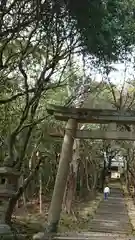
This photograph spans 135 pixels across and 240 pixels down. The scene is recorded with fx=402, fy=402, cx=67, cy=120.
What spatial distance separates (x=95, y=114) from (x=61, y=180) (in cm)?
199

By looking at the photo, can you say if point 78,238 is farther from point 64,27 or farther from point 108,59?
point 64,27

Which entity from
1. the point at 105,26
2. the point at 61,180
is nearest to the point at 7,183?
the point at 61,180

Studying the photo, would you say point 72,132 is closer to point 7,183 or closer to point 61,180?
point 61,180

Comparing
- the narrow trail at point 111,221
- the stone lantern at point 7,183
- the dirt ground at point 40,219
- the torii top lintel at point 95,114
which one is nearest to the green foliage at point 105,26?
the torii top lintel at point 95,114

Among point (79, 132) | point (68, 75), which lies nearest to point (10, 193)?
point (79, 132)

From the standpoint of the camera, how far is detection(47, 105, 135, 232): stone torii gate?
10.6 m

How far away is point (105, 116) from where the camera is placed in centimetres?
1073

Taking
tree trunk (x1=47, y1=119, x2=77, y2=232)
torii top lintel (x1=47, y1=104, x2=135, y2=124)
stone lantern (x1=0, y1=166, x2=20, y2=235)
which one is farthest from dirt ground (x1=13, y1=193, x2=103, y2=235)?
stone lantern (x1=0, y1=166, x2=20, y2=235)

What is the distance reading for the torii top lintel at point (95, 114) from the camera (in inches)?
419

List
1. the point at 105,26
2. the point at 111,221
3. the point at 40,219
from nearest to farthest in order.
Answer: the point at 105,26
the point at 40,219
the point at 111,221

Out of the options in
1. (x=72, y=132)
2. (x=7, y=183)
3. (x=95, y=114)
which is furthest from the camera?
(x=72, y=132)

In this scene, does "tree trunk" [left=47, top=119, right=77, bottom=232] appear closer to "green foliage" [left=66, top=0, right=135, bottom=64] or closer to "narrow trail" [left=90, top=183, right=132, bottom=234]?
"green foliage" [left=66, top=0, right=135, bottom=64]

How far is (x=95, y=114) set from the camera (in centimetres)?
1077

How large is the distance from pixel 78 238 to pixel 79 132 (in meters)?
2.87
